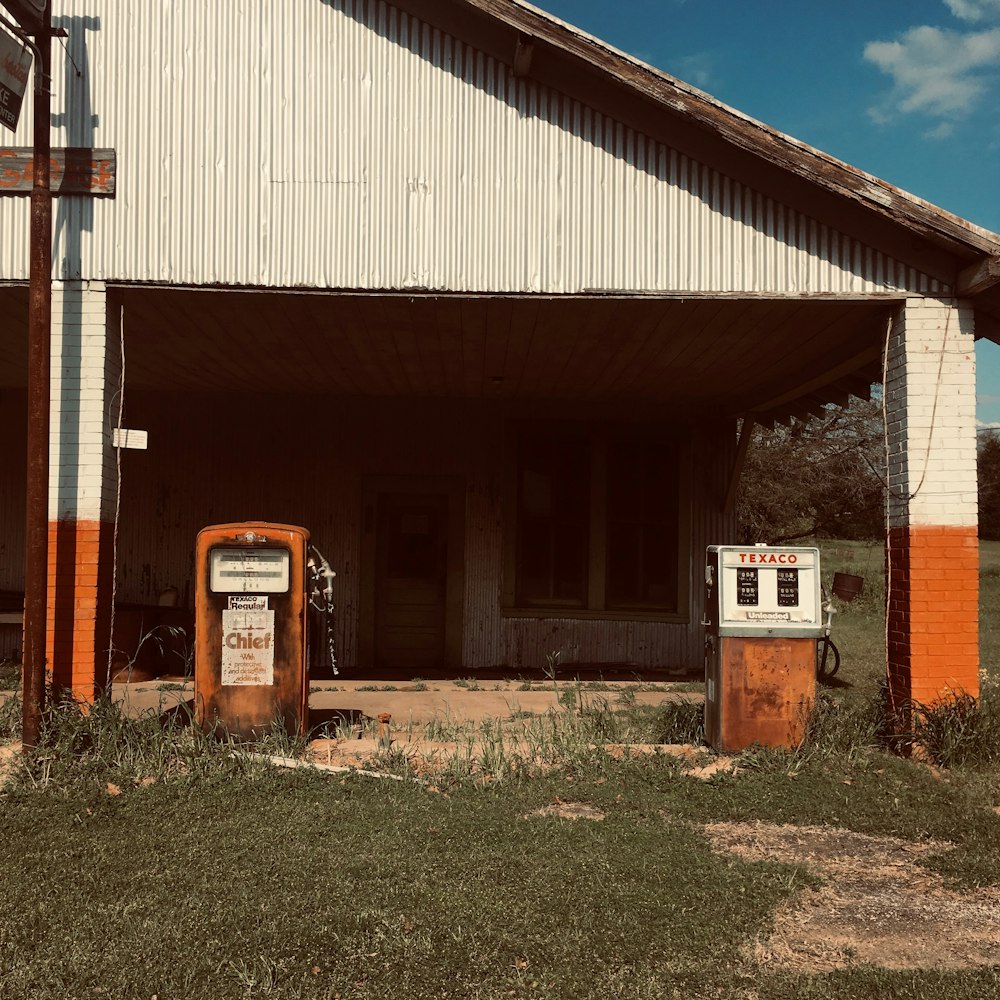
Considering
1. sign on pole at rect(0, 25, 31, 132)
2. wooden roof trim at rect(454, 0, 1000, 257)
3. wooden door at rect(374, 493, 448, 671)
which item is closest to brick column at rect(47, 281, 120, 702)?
sign on pole at rect(0, 25, 31, 132)

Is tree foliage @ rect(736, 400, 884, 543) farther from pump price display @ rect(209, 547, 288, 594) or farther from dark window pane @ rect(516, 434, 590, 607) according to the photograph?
pump price display @ rect(209, 547, 288, 594)

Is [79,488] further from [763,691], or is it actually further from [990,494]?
[990,494]

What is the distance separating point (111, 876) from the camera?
4270 millimetres

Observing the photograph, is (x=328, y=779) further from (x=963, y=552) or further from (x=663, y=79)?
(x=663, y=79)

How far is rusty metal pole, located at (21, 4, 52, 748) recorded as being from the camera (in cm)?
609

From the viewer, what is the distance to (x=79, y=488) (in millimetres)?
6660

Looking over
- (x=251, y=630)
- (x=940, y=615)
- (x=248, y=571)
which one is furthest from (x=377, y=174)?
(x=940, y=615)

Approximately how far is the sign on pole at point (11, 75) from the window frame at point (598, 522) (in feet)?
23.4

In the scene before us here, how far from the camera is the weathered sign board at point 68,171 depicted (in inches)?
262

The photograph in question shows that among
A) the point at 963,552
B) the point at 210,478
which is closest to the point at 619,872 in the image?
the point at 963,552

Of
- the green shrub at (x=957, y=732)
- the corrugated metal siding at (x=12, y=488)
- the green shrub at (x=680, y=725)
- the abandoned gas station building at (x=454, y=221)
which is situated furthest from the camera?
the corrugated metal siding at (x=12, y=488)

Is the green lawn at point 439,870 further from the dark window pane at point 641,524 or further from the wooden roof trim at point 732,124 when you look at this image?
the dark window pane at point 641,524

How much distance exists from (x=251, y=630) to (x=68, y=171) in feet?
12.1

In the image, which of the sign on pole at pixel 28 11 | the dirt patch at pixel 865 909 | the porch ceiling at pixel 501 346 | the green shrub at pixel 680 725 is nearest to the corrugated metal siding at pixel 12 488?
the porch ceiling at pixel 501 346
